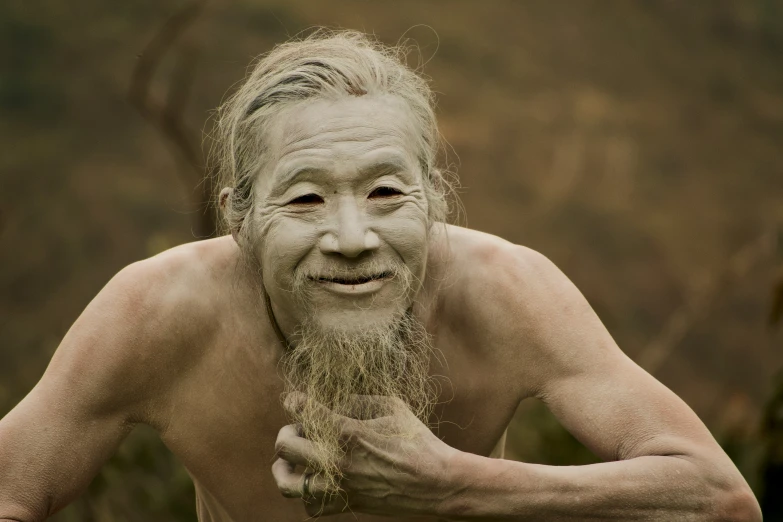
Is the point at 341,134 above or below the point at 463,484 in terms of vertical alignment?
above

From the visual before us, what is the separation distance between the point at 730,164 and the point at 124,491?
5139 millimetres

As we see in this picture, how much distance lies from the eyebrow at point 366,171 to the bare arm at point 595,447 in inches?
19.0

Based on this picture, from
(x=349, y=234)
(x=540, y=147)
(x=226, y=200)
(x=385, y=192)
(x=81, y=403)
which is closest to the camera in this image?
(x=349, y=234)

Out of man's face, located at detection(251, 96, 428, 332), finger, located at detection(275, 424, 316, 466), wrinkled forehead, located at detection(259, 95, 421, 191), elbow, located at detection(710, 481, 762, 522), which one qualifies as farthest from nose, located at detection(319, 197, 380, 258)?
elbow, located at detection(710, 481, 762, 522)

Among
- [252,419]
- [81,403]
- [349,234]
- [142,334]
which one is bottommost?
[252,419]

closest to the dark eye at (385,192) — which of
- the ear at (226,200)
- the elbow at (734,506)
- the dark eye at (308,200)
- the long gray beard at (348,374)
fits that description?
the dark eye at (308,200)

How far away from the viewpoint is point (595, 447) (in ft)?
9.39

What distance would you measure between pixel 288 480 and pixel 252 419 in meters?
0.41

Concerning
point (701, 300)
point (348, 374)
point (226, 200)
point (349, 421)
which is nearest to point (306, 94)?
point (226, 200)

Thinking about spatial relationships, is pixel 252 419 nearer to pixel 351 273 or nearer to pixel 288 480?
pixel 288 480

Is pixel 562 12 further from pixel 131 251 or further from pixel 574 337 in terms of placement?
pixel 574 337

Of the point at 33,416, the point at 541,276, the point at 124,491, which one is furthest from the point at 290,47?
the point at 124,491

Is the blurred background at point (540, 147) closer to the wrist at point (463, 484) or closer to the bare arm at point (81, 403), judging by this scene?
the bare arm at point (81, 403)

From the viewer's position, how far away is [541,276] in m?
2.99
